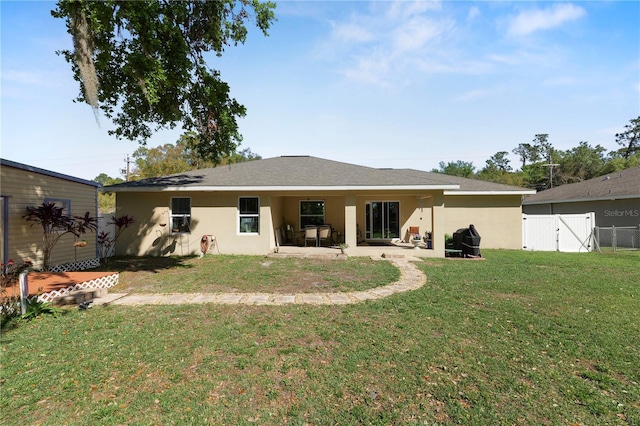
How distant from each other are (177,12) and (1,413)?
→ 313 inches

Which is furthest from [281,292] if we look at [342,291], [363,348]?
[363,348]

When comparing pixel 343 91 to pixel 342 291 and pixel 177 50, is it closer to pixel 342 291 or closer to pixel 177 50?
pixel 177 50

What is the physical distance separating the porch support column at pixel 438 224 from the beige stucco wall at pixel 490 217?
11.2 ft

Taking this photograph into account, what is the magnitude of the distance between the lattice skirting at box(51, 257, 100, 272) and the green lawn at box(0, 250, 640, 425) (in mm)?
4701

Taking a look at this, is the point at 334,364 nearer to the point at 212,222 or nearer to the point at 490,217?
the point at 212,222

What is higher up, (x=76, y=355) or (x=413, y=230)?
(x=413, y=230)

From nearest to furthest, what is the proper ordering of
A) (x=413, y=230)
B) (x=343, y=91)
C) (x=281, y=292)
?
(x=281, y=292) < (x=343, y=91) < (x=413, y=230)

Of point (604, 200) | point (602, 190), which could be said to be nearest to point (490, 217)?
point (604, 200)

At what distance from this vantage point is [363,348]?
3.71 metres

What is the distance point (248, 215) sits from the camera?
38.2 ft

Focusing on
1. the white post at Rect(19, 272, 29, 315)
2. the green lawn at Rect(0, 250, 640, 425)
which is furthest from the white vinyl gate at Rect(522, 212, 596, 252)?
the white post at Rect(19, 272, 29, 315)

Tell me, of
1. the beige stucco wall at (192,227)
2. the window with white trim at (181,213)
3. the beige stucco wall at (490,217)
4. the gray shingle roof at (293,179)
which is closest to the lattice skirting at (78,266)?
the beige stucco wall at (192,227)

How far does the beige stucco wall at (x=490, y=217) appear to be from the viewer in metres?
13.8

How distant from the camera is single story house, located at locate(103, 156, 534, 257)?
1097cm
